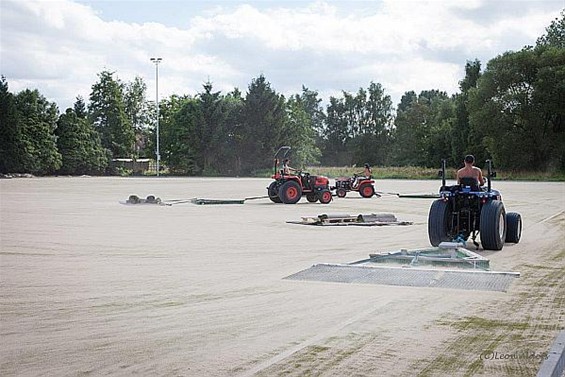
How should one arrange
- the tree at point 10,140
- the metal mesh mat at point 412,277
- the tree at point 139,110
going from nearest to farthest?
the metal mesh mat at point 412,277
the tree at point 10,140
the tree at point 139,110

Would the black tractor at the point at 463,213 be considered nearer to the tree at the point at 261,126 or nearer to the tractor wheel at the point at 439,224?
the tractor wheel at the point at 439,224

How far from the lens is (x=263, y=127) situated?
263 ft

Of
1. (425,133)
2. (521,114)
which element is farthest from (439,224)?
(425,133)

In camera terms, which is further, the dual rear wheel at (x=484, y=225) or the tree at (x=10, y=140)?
the tree at (x=10, y=140)

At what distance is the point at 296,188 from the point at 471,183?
44.6 feet

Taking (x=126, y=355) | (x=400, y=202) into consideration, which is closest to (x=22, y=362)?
(x=126, y=355)

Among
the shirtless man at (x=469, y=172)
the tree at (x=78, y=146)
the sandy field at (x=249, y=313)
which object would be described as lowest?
the sandy field at (x=249, y=313)

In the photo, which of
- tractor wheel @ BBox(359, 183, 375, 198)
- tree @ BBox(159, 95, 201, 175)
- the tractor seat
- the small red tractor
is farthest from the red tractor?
tree @ BBox(159, 95, 201, 175)

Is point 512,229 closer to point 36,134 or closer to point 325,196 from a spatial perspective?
point 325,196

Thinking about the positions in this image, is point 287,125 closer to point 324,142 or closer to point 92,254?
point 324,142

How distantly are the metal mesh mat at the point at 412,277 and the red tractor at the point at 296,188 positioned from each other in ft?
52.7

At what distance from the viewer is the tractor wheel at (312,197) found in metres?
27.6

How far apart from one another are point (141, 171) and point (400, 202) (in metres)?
63.6

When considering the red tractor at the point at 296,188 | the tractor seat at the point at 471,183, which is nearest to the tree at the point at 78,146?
the red tractor at the point at 296,188
